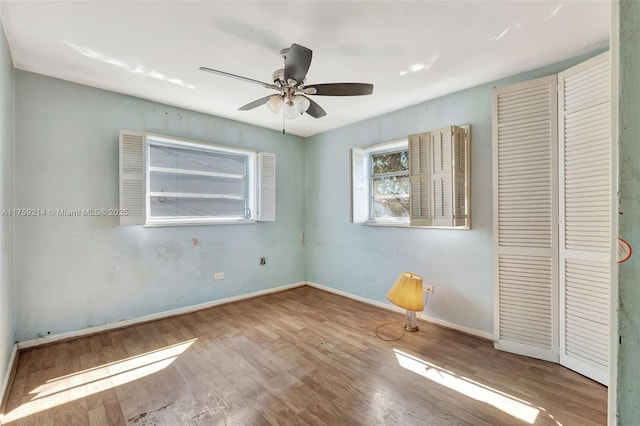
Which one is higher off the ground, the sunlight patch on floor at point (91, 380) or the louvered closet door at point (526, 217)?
the louvered closet door at point (526, 217)

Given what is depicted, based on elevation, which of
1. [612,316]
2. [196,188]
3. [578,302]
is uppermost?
[196,188]

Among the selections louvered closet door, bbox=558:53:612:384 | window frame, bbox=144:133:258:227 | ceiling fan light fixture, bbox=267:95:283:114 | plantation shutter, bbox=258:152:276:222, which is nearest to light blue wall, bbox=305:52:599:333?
louvered closet door, bbox=558:53:612:384

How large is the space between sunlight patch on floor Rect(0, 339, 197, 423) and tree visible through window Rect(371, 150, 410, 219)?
9.60ft

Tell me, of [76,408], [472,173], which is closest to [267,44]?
[472,173]

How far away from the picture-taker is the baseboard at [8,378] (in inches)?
75.9

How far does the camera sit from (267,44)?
227 centimetres

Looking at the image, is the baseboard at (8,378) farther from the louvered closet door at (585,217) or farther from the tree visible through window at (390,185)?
the louvered closet door at (585,217)

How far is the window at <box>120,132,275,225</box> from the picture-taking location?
3.12 m

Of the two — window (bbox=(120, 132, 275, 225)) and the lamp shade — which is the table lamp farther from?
window (bbox=(120, 132, 275, 225))

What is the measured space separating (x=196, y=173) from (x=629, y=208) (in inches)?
157

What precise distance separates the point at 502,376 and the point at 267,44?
3.23 metres

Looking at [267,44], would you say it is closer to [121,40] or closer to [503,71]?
[121,40]

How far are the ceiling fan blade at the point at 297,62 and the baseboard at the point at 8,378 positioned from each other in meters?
2.96

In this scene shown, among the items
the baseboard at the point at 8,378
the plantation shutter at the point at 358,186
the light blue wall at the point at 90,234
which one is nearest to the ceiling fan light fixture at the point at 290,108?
the plantation shutter at the point at 358,186
